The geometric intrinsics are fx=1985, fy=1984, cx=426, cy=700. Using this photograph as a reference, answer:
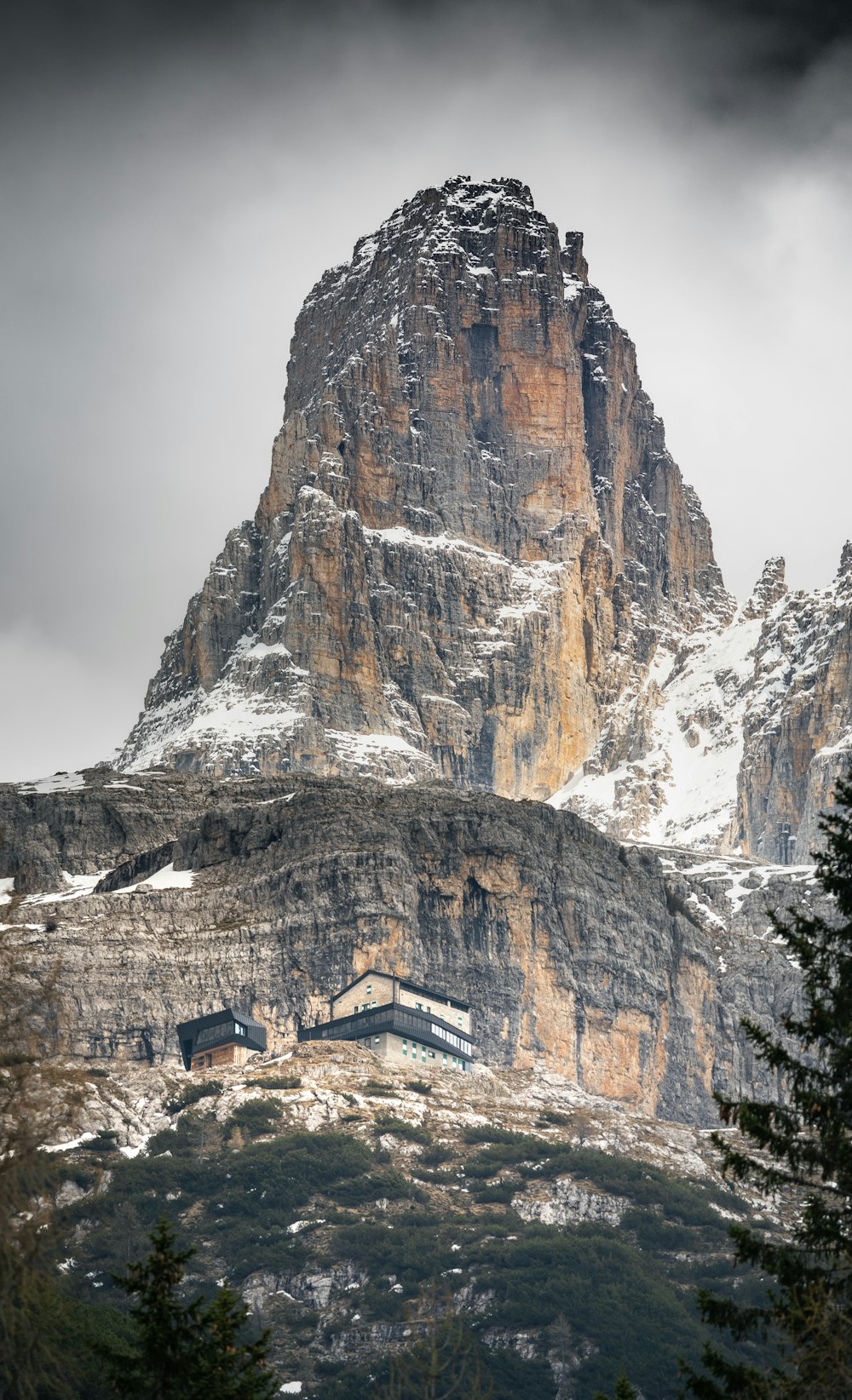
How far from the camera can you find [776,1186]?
36281 millimetres

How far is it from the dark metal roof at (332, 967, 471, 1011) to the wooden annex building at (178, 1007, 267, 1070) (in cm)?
825

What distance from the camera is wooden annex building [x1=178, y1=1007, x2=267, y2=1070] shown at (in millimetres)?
148250

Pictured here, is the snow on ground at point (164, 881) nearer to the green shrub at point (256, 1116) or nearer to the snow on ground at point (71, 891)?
the snow on ground at point (71, 891)

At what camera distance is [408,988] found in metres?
154

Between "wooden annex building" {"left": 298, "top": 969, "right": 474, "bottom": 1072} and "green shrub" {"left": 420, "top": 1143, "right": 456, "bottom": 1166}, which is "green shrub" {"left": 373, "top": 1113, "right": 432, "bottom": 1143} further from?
"wooden annex building" {"left": 298, "top": 969, "right": 474, "bottom": 1072}

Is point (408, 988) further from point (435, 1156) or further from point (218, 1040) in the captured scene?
point (435, 1156)

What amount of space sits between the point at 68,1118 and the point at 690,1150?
108197 millimetres

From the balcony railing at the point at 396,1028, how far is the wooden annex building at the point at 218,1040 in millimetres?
5471

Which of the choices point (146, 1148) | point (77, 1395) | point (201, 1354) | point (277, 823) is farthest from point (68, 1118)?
point (277, 823)

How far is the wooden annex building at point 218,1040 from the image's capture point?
5837 inches

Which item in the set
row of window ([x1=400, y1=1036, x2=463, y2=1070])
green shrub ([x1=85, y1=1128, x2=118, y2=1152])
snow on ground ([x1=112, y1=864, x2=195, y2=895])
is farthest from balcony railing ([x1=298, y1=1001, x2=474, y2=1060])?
green shrub ([x1=85, y1=1128, x2=118, y2=1152])

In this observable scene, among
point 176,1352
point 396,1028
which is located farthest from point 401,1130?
point 176,1352

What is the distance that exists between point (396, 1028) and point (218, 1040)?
13.4 meters

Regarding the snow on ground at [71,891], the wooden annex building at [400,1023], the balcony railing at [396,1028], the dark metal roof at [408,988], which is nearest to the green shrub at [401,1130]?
the wooden annex building at [400,1023]
